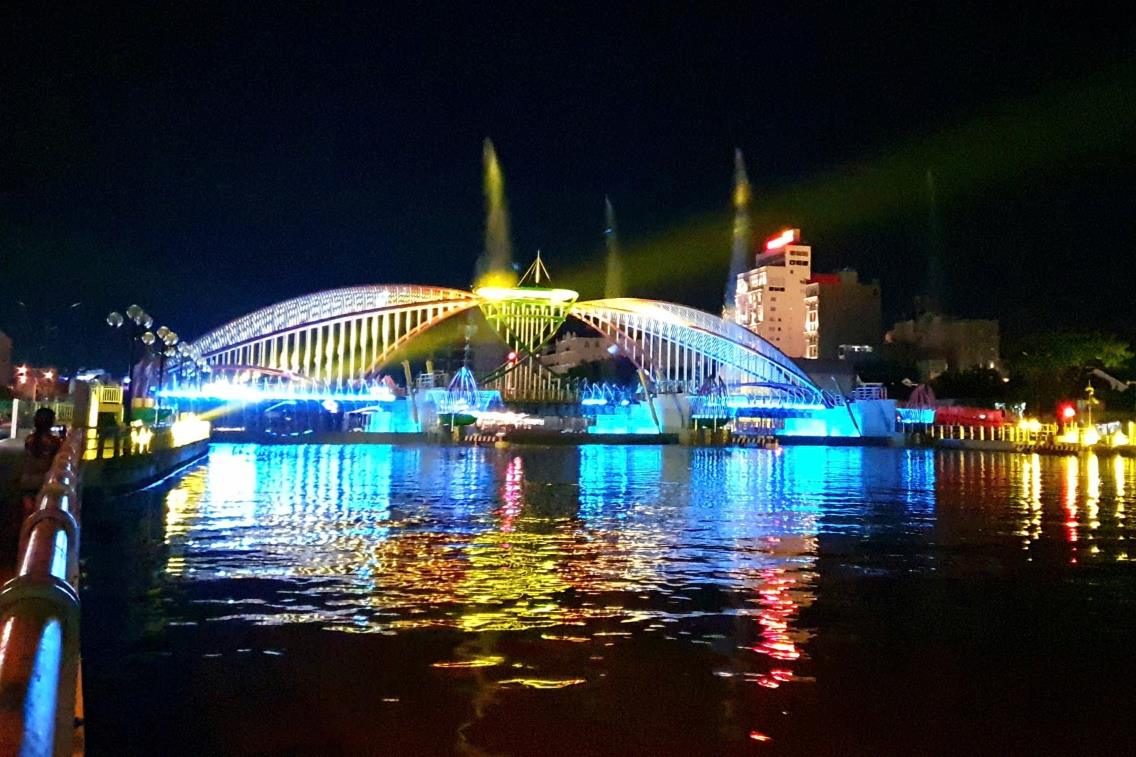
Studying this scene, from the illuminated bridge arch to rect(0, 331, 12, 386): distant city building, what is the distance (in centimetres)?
1514

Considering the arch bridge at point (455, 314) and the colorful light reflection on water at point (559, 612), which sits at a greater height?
the arch bridge at point (455, 314)

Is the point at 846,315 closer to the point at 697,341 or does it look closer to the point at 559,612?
the point at 697,341

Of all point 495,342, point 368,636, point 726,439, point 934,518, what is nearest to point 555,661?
point 368,636

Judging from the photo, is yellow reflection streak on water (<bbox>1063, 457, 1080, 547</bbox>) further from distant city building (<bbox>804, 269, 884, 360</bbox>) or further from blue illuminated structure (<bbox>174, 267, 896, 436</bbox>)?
distant city building (<bbox>804, 269, 884, 360</bbox>)

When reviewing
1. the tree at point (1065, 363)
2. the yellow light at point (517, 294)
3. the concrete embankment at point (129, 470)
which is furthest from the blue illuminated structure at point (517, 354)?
the concrete embankment at point (129, 470)

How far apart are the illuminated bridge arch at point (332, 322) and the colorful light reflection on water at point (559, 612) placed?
74.5m

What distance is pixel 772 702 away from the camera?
24.8ft

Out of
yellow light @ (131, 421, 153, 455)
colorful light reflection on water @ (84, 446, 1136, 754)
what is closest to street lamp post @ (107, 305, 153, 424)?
yellow light @ (131, 421, 153, 455)

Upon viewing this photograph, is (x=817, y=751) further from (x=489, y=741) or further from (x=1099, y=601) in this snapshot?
(x=1099, y=601)

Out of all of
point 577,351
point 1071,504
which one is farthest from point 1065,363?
point 577,351

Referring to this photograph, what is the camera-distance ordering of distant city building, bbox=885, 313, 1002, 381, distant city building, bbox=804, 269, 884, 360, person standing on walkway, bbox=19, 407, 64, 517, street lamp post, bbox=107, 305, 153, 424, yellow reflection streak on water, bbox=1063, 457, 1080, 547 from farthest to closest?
distant city building, bbox=804, 269, 884, 360, distant city building, bbox=885, 313, 1002, 381, street lamp post, bbox=107, 305, 153, 424, yellow reflection streak on water, bbox=1063, 457, 1080, 547, person standing on walkway, bbox=19, 407, 64, 517

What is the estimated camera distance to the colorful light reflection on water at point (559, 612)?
7.05m

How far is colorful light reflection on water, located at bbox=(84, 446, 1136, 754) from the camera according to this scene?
23.1 ft

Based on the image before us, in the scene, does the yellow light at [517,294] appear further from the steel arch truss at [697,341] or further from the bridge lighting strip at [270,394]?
the bridge lighting strip at [270,394]
